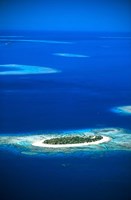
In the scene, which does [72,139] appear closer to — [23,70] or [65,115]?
[65,115]

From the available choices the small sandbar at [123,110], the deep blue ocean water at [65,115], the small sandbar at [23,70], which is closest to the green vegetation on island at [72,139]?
the deep blue ocean water at [65,115]

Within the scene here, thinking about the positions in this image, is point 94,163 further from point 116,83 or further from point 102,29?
point 102,29

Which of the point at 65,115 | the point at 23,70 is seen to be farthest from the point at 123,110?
the point at 23,70

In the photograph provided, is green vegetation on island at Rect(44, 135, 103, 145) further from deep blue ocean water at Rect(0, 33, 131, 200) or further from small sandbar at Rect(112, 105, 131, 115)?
small sandbar at Rect(112, 105, 131, 115)

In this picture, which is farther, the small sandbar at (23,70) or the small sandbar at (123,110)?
the small sandbar at (23,70)

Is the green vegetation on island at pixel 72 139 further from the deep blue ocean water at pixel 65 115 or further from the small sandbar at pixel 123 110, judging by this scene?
the small sandbar at pixel 123 110
